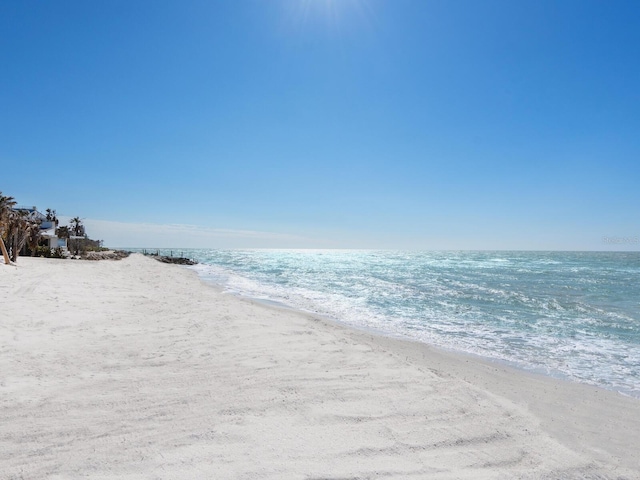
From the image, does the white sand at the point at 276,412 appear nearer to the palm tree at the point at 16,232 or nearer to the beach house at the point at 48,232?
the palm tree at the point at 16,232

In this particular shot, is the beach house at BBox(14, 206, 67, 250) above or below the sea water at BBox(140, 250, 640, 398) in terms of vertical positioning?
above

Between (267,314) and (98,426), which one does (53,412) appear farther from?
(267,314)

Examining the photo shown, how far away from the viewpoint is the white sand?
13.1ft

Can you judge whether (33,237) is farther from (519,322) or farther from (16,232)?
(519,322)

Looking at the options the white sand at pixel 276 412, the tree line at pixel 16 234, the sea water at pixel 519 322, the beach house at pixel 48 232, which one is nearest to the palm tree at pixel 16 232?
the tree line at pixel 16 234

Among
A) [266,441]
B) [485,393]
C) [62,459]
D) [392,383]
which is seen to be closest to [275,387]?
[266,441]

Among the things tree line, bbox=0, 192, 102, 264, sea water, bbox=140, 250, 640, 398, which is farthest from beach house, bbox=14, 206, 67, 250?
sea water, bbox=140, 250, 640, 398

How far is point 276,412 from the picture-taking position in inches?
204

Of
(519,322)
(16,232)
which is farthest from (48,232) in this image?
(519,322)

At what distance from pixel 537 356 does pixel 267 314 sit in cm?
891

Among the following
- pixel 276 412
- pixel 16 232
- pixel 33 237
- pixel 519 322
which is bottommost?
pixel 519 322

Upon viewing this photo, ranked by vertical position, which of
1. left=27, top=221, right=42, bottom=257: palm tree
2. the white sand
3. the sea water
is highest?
left=27, top=221, right=42, bottom=257: palm tree

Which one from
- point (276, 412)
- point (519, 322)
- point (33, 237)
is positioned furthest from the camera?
point (33, 237)

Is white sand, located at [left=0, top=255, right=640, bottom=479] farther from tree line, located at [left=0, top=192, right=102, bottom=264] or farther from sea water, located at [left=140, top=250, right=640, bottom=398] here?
tree line, located at [left=0, top=192, right=102, bottom=264]
